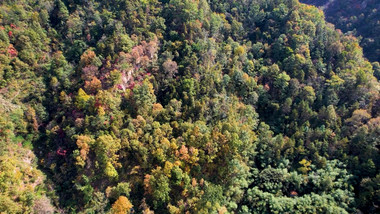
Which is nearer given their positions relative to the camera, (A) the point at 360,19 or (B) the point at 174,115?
(B) the point at 174,115

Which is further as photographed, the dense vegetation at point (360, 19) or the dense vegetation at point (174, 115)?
the dense vegetation at point (360, 19)

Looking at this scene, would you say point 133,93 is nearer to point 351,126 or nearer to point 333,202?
point 333,202

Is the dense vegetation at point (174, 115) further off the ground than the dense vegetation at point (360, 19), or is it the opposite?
the dense vegetation at point (360, 19)

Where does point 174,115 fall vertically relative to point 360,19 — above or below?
below

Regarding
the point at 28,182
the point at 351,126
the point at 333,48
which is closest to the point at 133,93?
the point at 28,182

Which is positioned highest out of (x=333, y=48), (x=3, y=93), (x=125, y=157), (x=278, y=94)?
(x=333, y=48)
